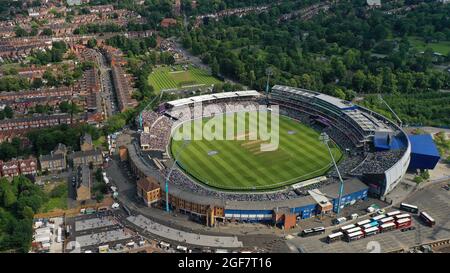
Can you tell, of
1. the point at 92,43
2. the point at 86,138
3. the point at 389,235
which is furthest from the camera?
the point at 92,43

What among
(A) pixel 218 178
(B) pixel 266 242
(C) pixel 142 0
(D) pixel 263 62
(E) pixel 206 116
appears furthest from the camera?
(C) pixel 142 0

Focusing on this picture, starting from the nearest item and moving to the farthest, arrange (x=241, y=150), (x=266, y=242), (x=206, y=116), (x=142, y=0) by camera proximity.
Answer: (x=266, y=242), (x=241, y=150), (x=206, y=116), (x=142, y=0)

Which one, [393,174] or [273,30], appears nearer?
[393,174]

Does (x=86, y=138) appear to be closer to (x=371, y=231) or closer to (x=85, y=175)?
(x=85, y=175)

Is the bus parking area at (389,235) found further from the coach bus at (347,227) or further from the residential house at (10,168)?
the residential house at (10,168)

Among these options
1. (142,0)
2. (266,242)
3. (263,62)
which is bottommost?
(266,242)

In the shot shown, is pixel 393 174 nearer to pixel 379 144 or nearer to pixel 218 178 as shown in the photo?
pixel 379 144

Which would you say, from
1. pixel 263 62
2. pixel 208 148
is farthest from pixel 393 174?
pixel 263 62

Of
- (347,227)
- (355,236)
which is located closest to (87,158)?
(347,227)
